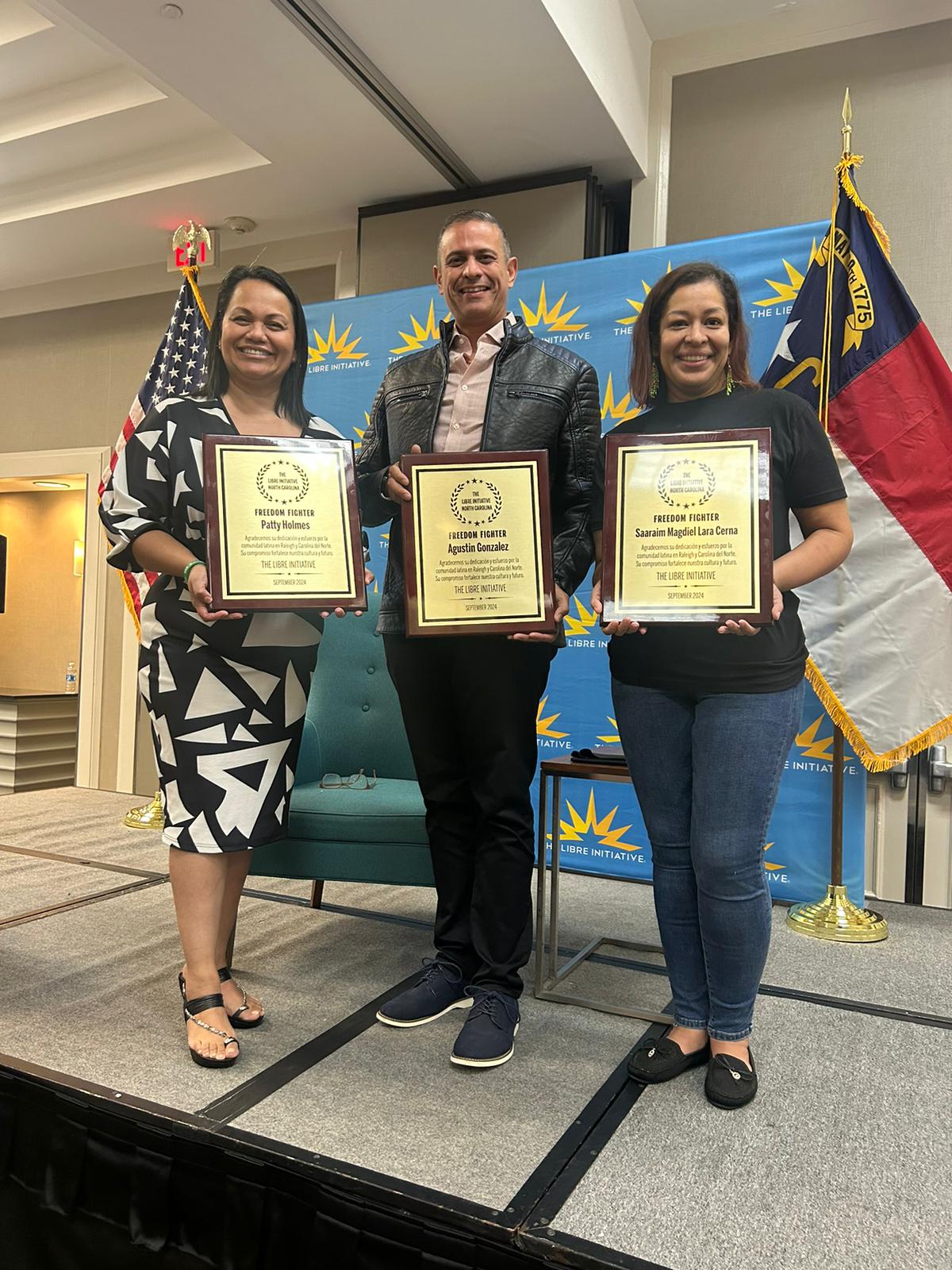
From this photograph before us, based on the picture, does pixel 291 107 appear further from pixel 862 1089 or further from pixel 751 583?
pixel 862 1089

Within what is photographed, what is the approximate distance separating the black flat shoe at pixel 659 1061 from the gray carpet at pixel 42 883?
178 centimetres

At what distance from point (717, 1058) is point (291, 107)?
319 centimetres

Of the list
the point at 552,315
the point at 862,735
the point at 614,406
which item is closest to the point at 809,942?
the point at 862,735

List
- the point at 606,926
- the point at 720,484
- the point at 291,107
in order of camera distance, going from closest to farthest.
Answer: the point at 720,484, the point at 606,926, the point at 291,107

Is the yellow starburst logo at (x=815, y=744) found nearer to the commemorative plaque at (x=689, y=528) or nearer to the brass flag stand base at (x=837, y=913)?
the brass flag stand base at (x=837, y=913)

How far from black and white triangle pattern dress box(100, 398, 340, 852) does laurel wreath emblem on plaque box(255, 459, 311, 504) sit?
118 mm

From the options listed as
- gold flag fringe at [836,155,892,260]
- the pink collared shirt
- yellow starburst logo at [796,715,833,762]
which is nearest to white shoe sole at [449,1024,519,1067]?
the pink collared shirt

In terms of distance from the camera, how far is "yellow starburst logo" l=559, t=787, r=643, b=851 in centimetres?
305

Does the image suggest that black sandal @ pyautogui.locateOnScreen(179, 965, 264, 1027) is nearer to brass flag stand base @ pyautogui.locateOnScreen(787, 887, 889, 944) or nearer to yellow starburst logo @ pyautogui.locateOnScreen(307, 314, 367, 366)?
brass flag stand base @ pyautogui.locateOnScreen(787, 887, 889, 944)

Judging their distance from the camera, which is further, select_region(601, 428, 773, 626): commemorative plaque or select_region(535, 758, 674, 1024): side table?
select_region(535, 758, 674, 1024): side table

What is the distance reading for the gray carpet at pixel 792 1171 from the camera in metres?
1.13

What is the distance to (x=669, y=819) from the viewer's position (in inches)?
61.6

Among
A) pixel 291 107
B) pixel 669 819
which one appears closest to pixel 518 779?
pixel 669 819

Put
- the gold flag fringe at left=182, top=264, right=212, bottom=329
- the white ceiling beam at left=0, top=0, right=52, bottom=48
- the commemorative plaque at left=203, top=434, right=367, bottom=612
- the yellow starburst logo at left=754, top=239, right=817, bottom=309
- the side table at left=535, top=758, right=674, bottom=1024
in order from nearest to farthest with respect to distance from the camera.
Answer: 1. the commemorative plaque at left=203, top=434, right=367, bottom=612
2. the side table at left=535, top=758, right=674, bottom=1024
3. the yellow starburst logo at left=754, top=239, right=817, bottom=309
4. the white ceiling beam at left=0, top=0, right=52, bottom=48
5. the gold flag fringe at left=182, top=264, right=212, bottom=329
